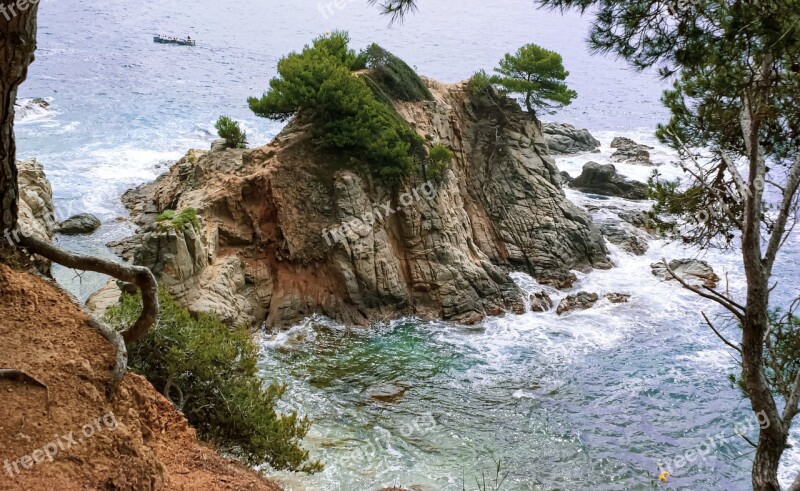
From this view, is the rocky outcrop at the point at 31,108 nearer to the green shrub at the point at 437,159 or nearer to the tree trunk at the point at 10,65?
the green shrub at the point at 437,159

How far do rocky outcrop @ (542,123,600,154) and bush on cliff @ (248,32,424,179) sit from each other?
25.5 metres

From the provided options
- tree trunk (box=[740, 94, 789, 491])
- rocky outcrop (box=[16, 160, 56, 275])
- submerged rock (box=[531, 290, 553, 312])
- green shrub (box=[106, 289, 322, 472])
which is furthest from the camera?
submerged rock (box=[531, 290, 553, 312])

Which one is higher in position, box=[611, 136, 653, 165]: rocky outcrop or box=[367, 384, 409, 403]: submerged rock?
box=[611, 136, 653, 165]: rocky outcrop

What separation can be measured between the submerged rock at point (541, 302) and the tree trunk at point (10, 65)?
20254mm

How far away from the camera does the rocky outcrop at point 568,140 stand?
47.1 meters

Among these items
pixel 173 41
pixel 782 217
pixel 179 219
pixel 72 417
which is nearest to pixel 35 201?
pixel 179 219

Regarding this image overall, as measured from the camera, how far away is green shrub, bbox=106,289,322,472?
1133cm

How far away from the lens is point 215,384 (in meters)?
11.7

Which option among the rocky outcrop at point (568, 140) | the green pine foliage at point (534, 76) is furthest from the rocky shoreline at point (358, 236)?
the rocky outcrop at point (568, 140)

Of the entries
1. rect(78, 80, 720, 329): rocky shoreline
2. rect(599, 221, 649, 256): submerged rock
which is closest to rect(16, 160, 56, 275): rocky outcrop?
rect(78, 80, 720, 329): rocky shoreline

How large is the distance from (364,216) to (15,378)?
55.4 ft

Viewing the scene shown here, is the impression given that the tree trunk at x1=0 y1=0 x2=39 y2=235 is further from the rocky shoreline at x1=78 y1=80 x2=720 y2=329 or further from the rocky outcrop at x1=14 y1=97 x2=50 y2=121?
the rocky outcrop at x1=14 y1=97 x2=50 y2=121

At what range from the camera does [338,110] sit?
76.9ft

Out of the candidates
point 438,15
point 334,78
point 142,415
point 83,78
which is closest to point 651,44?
point 142,415
